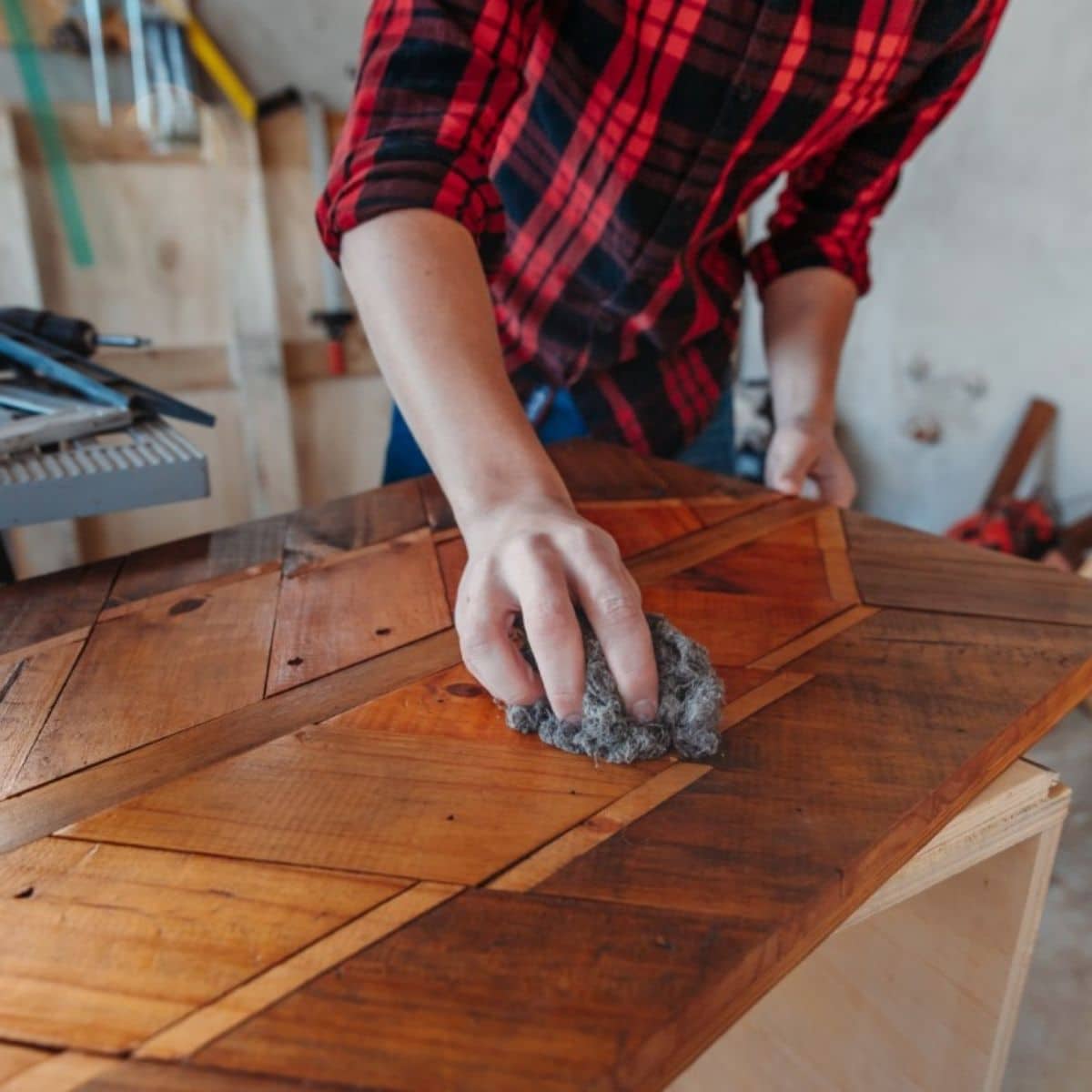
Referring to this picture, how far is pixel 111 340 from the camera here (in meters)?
1.12

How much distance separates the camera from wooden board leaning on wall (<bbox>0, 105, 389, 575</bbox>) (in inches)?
74.9

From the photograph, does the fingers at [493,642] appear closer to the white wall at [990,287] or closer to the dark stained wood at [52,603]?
the dark stained wood at [52,603]

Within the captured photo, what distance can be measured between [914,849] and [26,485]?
0.65 meters

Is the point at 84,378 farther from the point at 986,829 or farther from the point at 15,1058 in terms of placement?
the point at 986,829

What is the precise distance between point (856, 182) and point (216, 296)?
147 cm

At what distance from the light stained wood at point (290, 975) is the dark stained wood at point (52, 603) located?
35 centimetres

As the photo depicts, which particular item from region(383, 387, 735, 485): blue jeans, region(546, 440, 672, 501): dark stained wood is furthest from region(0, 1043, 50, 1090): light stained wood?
region(383, 387, 735, 485): blue jeans

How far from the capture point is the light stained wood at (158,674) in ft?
1.66

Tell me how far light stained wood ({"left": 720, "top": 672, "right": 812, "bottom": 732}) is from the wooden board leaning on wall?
171cm

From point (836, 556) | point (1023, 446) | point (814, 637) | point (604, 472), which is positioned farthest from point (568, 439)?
point (1023, 446)

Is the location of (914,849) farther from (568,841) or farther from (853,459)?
(853,459)

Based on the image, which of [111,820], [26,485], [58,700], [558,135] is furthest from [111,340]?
[111,820]

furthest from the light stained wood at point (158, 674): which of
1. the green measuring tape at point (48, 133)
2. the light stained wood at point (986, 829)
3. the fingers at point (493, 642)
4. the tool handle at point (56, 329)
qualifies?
the green measuring tape at point (48, 133)

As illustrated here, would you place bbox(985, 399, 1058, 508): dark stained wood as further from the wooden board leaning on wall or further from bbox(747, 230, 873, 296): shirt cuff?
the wooden board leaning on wall
